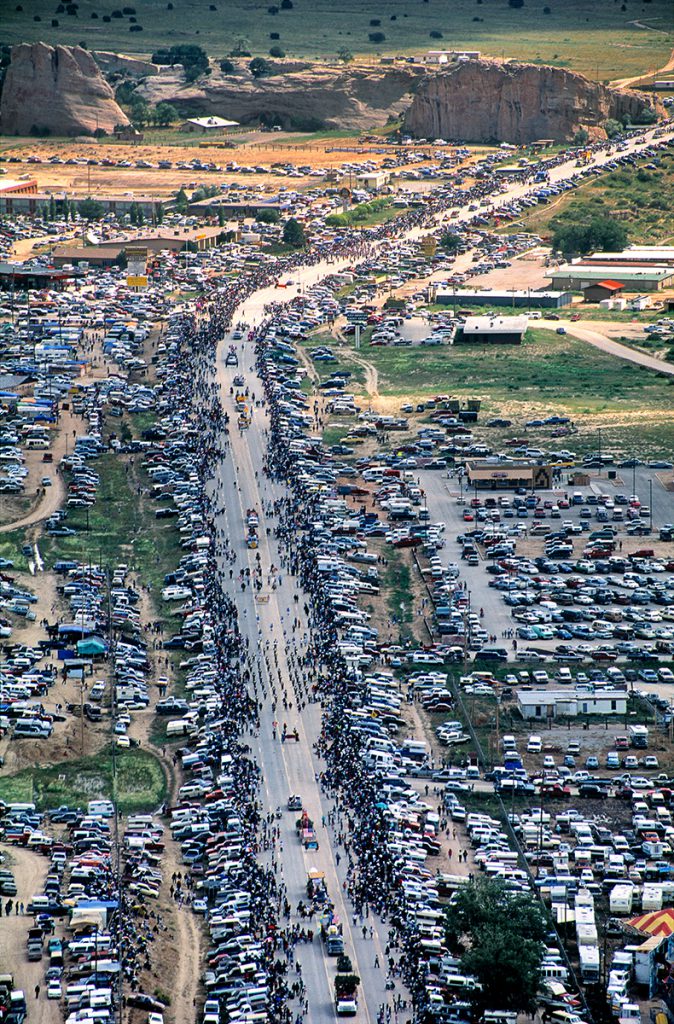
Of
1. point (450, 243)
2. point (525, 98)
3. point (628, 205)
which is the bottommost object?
point (450, 243)

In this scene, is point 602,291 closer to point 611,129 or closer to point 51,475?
point 51,475

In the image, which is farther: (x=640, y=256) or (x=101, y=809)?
(x=640, y=256)

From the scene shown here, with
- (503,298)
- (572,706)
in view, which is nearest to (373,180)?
(503,298)

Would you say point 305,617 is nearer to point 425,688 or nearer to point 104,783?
point 425,688

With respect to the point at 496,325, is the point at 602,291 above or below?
below

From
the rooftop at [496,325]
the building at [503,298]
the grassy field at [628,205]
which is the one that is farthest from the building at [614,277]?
the grassy field at [628,205]
